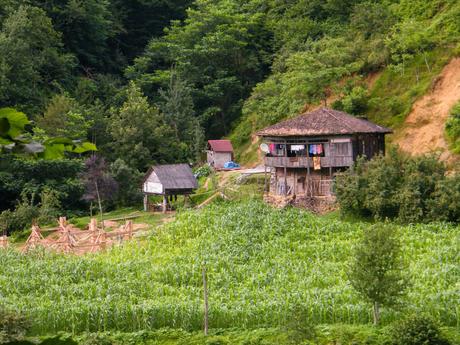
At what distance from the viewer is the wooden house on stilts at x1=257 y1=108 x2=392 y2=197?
90.9ft

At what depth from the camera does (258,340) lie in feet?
50.9

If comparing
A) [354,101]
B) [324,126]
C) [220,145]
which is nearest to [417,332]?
[324,126]

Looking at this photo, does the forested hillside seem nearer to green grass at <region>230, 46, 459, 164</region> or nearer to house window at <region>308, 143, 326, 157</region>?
green grass at <region>230, 46, 459, 164</region>

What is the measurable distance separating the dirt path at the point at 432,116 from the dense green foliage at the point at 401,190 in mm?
3961

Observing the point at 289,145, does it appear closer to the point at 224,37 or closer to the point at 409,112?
the point at 409,112

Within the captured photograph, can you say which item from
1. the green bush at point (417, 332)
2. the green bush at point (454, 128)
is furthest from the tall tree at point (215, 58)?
the green bush at point (417, 332)

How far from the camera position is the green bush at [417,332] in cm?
1404

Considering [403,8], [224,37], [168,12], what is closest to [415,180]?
[403,8]

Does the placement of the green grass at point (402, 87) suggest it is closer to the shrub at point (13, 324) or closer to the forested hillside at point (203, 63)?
the forested hillside at point (203, 63)

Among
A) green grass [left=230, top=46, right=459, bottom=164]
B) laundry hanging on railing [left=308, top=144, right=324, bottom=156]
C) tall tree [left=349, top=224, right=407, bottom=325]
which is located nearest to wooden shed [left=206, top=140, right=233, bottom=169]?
green grass [left=230, top=46, right=459, bottom=164]

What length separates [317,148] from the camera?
2800 cm

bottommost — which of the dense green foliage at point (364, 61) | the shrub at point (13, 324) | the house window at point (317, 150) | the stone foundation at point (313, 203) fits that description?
the shrub at point (13, 324)

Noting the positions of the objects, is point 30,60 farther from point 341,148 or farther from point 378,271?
point 378,271

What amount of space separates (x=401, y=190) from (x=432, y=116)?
6942 mm
